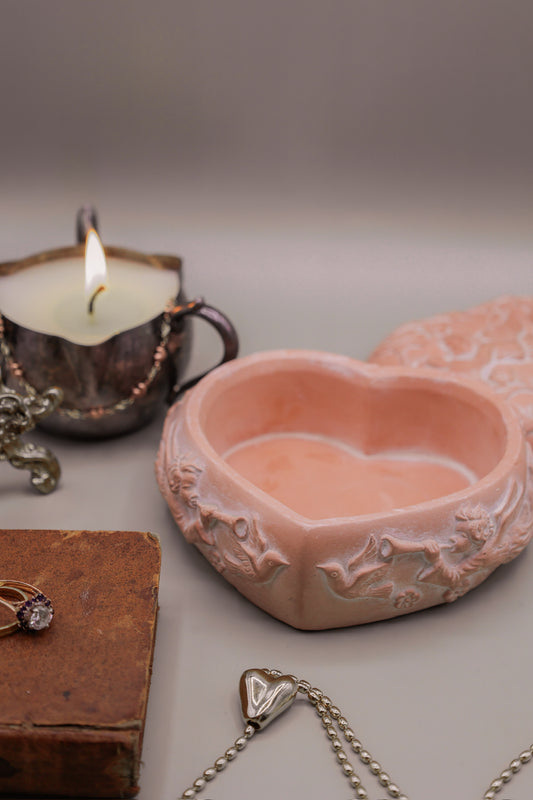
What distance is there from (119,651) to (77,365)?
52 cm

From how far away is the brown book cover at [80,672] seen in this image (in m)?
0.86

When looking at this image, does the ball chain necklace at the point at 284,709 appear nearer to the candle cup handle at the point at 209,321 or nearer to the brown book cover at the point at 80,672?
the brown book cover at the point at 80,672

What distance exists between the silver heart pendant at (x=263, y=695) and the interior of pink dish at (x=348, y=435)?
0.32 metres

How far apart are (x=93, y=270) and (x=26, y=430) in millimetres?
295

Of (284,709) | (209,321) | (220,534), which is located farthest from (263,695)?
(209,321)

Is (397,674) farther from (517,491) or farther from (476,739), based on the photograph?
(517,491)

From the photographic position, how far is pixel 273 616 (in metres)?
1.12

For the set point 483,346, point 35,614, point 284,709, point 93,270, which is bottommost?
point 284,709

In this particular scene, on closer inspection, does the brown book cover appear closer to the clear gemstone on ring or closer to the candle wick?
the clear gemstone on ring

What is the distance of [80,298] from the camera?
4.79 ft

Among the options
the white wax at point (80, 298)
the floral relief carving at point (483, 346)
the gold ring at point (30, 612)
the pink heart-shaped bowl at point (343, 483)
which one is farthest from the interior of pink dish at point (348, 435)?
the gold ring at point (30, 612)

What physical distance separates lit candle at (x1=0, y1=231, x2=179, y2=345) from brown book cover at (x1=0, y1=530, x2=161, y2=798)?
15.9 inches

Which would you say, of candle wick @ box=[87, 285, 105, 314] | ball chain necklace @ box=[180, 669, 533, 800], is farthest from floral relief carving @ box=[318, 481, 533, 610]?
candle wick @ box=[87, 285, 105, 314]

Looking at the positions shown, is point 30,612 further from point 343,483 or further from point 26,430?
point 343,483
